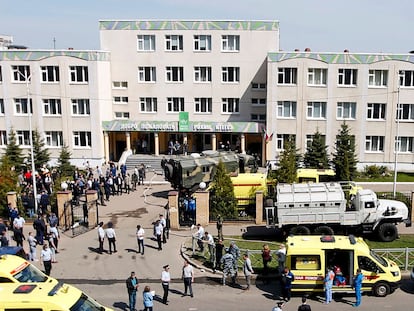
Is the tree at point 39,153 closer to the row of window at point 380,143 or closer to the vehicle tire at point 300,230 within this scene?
the row of window at point 380,143

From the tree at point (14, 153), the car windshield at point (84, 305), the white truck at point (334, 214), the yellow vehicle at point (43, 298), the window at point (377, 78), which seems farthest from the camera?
the window at point (377, 78)

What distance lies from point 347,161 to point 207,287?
19133mm

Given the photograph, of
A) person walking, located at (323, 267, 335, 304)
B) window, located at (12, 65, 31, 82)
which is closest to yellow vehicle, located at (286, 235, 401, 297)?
person walking, located at (323, 267, 335, 304)

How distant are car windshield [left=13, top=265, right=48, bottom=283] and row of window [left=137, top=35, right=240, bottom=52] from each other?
32.0 m

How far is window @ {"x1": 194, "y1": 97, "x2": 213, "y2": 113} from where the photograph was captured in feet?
145

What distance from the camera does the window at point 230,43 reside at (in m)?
43.2

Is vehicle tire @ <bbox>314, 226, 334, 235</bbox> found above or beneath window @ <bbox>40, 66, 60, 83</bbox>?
beneath

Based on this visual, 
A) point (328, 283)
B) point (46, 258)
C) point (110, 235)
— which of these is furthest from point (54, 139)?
point (328, 283)

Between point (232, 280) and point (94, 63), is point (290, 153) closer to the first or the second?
point (232, 280)

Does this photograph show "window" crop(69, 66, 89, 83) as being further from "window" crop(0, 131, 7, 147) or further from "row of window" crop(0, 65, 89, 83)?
"window" crop(0, 131, 7, 147)

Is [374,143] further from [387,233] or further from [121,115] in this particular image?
[121,115]

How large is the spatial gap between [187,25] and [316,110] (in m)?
14.1

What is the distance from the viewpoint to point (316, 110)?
40.6m

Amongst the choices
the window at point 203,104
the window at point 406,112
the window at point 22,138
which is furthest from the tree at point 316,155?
the window at point 22,138
